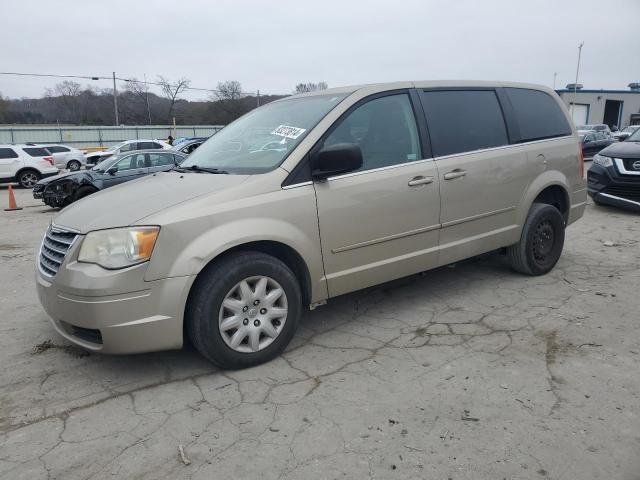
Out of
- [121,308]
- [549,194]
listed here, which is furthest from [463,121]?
[121,308]

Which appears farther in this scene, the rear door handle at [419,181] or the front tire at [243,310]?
the rear door handle at [419,181]

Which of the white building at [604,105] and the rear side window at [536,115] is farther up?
the white building at [604,105]

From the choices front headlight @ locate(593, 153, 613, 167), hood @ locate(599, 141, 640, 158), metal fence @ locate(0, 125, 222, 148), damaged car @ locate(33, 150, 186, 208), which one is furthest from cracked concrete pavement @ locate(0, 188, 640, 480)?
metal fence @ locate(0, 125, 222, 148)

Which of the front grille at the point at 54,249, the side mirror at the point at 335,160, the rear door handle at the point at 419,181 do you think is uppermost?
the side mirror at the point at 335,160

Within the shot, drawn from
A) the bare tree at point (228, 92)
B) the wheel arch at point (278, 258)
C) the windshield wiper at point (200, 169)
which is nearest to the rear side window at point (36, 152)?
the windshield wiper at point (200, 169)

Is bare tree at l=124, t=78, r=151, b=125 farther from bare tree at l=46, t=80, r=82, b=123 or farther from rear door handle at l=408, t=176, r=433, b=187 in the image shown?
rear door handle at l=408, t=176, r=433, b=187

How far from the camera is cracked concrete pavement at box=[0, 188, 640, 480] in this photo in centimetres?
241

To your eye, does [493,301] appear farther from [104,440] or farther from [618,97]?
[618,97]

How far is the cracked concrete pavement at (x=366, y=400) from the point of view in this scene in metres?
2.41

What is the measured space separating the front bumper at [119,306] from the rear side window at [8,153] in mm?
19136

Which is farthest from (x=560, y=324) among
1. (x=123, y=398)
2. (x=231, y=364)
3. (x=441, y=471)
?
(x=123, y=398)

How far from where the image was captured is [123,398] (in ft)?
9.99

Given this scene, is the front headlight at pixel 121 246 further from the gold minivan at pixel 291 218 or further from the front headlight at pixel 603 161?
the front headlight at pixel 603 161

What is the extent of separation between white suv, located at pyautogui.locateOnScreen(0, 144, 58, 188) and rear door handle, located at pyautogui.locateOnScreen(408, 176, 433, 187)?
63.2 feet
